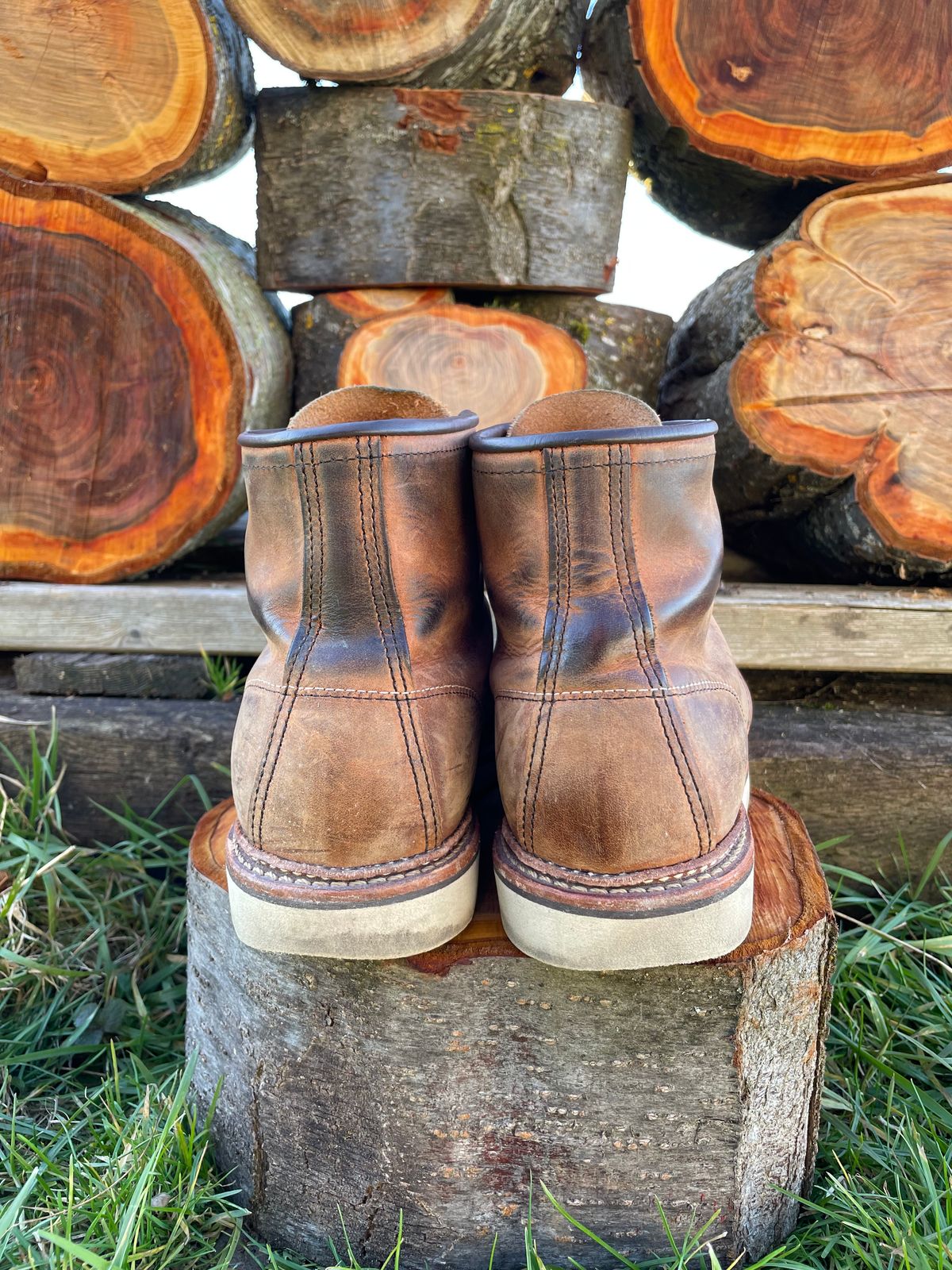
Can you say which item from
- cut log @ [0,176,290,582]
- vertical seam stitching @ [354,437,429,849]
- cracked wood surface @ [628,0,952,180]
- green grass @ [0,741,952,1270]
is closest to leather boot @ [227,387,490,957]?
vertical seam stitching @ [354,437,429,849]

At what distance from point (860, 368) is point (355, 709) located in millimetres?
1183

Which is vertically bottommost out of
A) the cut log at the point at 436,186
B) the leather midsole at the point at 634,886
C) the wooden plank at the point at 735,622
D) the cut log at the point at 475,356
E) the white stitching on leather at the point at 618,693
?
the wooden plank at the point at 735,622

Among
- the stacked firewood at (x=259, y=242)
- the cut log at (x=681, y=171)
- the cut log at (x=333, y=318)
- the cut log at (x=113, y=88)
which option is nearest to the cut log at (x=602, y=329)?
the stacked firewood at (x=259, y=242)

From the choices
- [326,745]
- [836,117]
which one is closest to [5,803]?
[326,745]

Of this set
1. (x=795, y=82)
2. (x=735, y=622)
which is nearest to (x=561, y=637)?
(x=735, y=622)

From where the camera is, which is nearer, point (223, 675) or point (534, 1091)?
point (534, 1091)

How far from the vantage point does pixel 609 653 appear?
896mm

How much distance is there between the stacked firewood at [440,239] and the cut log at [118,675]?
0.53ft

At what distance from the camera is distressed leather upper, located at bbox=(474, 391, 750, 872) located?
867 mm

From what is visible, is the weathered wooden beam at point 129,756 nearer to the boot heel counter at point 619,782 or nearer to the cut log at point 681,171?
the boot heel counter at point 619,782

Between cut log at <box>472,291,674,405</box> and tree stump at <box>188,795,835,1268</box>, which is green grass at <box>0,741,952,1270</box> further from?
cut log at <box>472,291,674,405</box>

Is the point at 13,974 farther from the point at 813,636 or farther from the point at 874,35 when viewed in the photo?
the point at 874,35

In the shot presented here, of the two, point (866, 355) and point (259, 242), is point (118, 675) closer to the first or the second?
point (259, 242)

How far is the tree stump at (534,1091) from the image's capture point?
974mm
